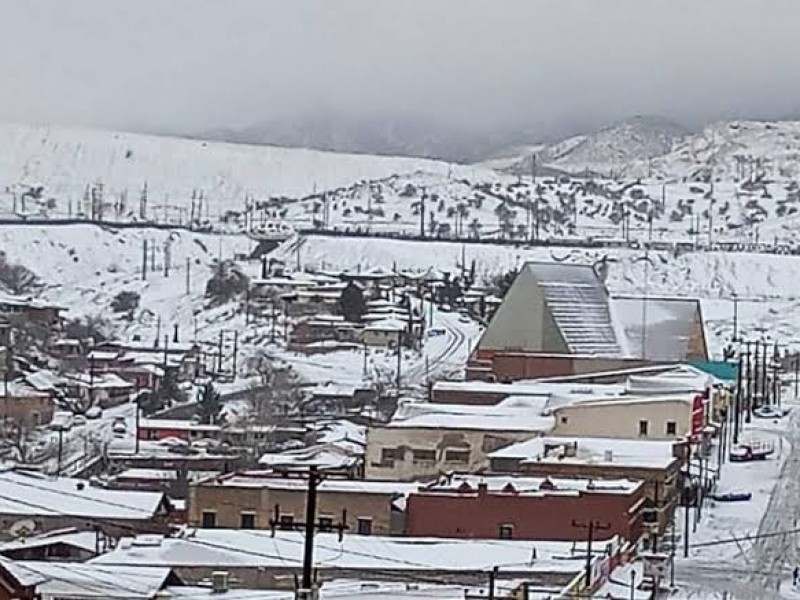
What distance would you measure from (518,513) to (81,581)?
2295 millimetres

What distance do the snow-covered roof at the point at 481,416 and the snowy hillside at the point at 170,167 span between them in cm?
2722

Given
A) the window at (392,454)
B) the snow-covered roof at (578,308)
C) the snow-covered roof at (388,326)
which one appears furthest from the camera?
the snow-covered roof at (388,326)

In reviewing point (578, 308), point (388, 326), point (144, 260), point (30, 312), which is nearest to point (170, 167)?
point (144, 260)

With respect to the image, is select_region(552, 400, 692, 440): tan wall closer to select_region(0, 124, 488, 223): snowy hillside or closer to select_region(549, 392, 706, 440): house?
select_region(549, 392, 706, 440): house

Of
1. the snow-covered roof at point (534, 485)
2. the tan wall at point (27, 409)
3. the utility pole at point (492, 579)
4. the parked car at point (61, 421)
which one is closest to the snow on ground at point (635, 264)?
the parked car at point (61, 421)

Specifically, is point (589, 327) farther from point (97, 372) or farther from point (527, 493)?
point (527, 493)

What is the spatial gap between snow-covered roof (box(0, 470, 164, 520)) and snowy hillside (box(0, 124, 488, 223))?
98.1ft

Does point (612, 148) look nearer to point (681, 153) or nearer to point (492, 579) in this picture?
point (681, 153)

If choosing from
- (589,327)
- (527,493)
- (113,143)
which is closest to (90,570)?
(527,493)

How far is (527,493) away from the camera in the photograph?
25.6 feet

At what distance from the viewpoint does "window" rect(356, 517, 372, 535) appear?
777 cm

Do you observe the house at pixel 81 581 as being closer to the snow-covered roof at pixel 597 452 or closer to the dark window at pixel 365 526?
the dark window at pixel 365 526

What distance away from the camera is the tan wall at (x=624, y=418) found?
35.9 feet

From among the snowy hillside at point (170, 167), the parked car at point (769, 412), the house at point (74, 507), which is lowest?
the house at point (74, 507)
